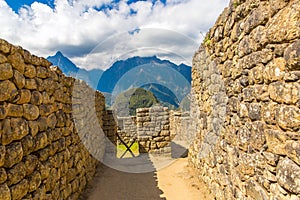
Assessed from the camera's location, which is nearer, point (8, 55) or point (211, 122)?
point (8, 55)

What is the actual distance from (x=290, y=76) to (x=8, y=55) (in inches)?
115

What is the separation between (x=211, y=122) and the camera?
530 cm

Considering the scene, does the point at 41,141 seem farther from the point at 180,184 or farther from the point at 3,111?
the point at 180,184

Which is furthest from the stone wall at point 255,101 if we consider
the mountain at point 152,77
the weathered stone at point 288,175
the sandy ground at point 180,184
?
the mountain at point 152,77

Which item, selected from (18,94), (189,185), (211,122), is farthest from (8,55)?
(189,185)

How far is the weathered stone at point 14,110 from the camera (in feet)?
8.96

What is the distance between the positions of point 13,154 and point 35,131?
2.04ft

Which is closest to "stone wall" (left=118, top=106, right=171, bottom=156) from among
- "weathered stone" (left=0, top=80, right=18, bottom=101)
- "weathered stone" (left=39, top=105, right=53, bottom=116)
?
"weathered stone" (left=39, top=105, right=53, bottom=116)

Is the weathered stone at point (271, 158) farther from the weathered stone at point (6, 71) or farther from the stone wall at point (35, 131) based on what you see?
the weathered stone at point (6, 71)

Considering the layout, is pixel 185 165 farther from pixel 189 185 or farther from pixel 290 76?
pixel 290 76

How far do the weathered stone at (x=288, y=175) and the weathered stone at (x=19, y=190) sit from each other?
2.75m

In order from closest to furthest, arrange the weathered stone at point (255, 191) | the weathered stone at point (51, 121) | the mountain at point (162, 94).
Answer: the weathered stone at point (255, 191) → the weathered stone at point (51, 121) → the mountain at point (162, 94)

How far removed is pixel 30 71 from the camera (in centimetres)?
330

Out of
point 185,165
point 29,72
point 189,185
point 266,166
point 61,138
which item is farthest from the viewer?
point 185,165
